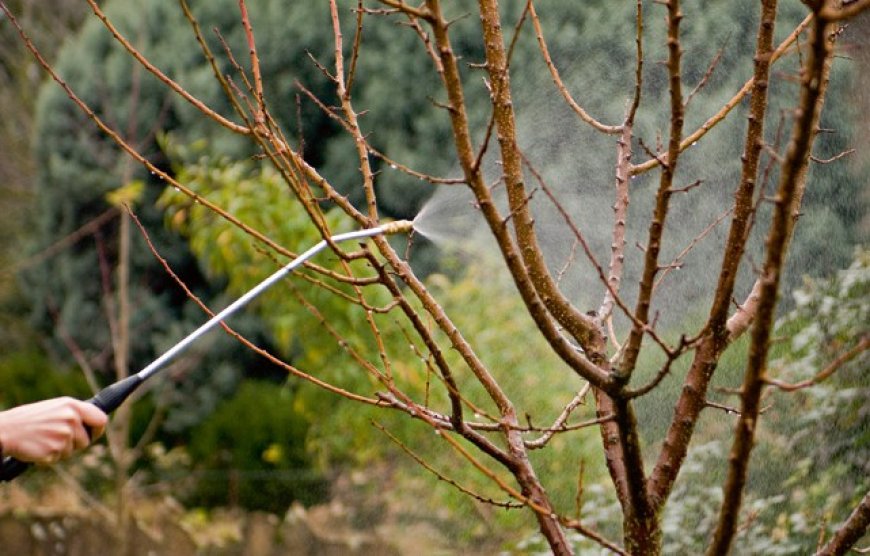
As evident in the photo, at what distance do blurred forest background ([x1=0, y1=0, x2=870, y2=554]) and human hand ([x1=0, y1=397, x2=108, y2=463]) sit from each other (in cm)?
93

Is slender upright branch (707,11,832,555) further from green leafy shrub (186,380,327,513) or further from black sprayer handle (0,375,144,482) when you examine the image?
green leafy shrub (186,380,327,513)

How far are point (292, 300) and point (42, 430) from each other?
279 cm

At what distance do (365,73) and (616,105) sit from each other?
2.38 metres

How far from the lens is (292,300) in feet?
13.5

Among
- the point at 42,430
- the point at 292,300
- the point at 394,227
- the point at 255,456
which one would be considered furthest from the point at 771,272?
the point at 255,456

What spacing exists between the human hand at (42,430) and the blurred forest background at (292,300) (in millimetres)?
933

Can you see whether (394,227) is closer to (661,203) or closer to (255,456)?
(661,203)

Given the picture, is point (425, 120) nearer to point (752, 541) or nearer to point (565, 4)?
point (565, 4)

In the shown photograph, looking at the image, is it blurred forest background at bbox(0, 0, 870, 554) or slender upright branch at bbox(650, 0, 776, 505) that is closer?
slender upright branch at bbox(650, 0, 776, 505)

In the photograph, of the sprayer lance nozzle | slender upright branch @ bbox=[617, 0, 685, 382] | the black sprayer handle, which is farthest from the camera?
the sprayer lance nozzle

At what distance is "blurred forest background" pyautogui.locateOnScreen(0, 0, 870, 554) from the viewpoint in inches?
121

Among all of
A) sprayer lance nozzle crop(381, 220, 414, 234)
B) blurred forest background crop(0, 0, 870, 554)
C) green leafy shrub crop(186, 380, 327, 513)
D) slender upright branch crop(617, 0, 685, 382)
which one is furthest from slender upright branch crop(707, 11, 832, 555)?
green leafy shrub crop(186, 380, 327, 513)

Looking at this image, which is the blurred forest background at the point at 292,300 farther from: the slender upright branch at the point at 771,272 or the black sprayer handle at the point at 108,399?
the slender upright branch at the point at 771,272

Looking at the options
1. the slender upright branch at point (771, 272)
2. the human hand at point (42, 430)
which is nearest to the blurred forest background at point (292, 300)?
the human hand at point (42, 430)
